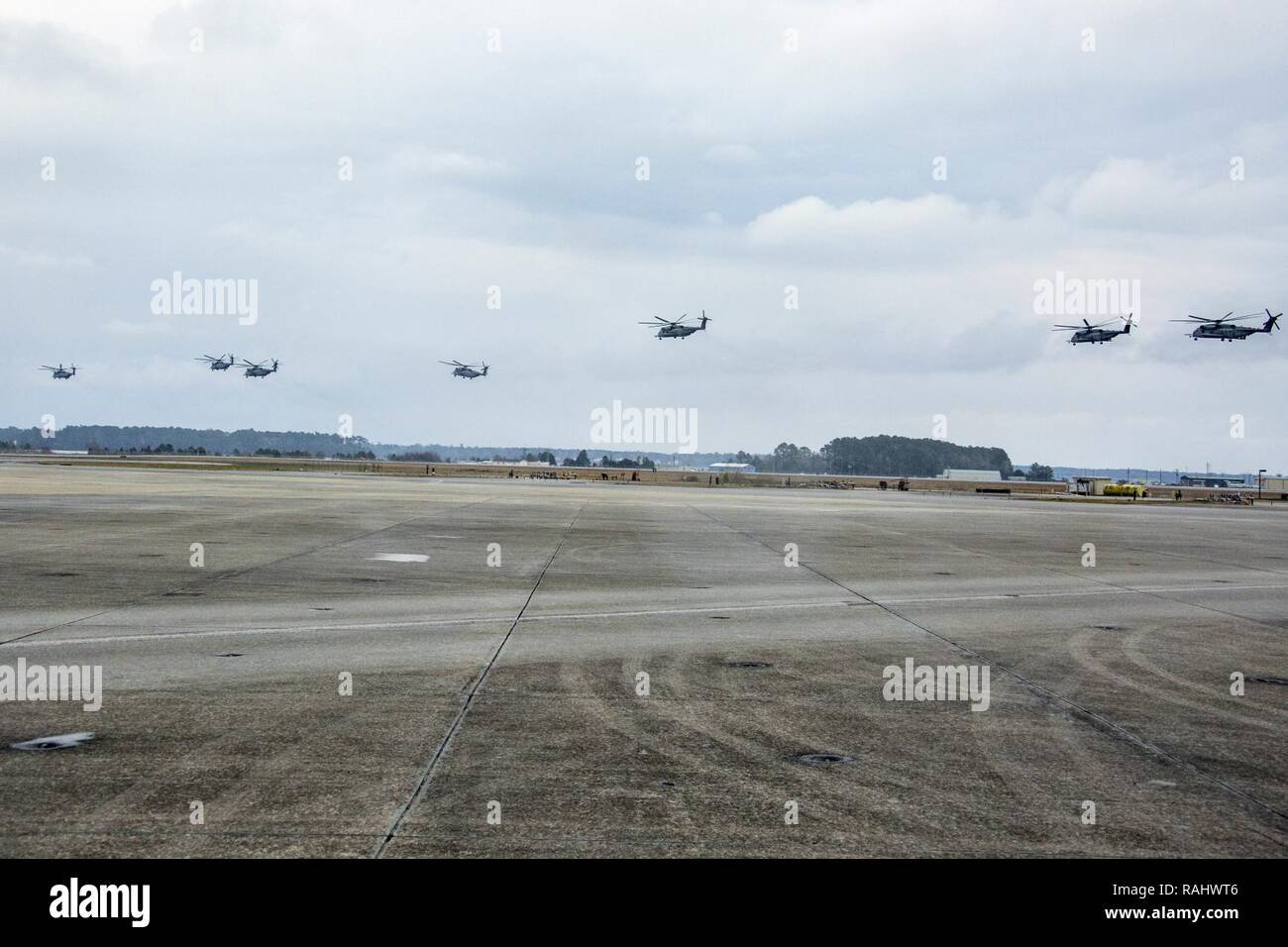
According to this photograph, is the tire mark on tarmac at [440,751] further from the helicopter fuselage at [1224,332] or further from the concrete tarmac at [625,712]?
the helicopter fuselage at [1224,332]

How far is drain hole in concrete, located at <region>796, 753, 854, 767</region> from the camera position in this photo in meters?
8.02

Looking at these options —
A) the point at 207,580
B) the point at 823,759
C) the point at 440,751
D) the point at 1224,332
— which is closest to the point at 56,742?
the point at 440,751

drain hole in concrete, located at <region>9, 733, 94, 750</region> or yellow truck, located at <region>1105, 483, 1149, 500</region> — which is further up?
yellow truck, located at <region>1105, 483, 1149, 500</region>

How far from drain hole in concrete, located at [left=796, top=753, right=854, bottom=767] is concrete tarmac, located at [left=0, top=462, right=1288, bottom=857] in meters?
0.03

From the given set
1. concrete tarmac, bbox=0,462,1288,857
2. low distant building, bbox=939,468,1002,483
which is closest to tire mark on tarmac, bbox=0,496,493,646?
concrete tarmac, bbox=0,462,1288,857

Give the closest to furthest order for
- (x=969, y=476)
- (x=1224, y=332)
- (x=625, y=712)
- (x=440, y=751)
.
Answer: (x=440, y=751) < (x=625, y=712) < (x=1224, y=332) < (x=969, y=476)

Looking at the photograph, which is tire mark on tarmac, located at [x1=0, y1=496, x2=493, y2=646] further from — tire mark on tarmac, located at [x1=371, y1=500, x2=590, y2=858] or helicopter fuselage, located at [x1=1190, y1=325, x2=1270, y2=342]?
helicopter fuselage, located at [x1=1190, y1=325, x2=1270, y2=342]

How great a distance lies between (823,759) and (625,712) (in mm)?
2131

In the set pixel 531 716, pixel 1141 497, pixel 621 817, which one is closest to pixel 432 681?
pixel 531 716

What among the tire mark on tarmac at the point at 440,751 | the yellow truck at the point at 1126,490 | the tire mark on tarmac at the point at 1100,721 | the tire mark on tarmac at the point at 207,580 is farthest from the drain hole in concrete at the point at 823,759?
the yellow truck at the point at 1126,490

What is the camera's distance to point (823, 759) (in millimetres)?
8148

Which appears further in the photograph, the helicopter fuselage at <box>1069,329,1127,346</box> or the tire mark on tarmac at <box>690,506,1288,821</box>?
the helicopter fuselage at <box>1069,329,1127,346</box>

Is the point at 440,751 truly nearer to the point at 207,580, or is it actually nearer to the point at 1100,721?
the point at 1100,721

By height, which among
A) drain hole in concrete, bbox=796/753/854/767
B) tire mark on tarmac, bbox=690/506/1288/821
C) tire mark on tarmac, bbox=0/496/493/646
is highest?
tire mark on tarmac, bbox=0/496/493/646
